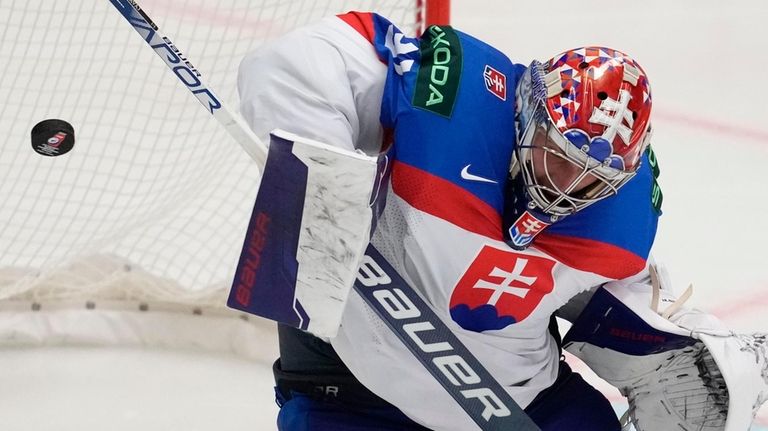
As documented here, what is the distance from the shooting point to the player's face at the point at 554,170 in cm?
183

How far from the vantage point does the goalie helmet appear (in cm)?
181

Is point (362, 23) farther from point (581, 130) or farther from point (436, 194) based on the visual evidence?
point (581, 130)

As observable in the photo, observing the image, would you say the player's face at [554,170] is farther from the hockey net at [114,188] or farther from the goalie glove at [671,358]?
the hockey net at [114,188]

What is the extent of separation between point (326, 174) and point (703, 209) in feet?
7.32

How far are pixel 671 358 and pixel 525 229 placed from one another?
50 cm

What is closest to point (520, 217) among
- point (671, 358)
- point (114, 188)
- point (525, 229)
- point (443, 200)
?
point (525, 229)

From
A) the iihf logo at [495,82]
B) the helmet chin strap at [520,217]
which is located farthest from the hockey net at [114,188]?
the helmet chin strap at [520,217]

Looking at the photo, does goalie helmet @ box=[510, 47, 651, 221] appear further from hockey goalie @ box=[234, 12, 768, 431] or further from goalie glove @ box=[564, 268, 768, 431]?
goalie glove @ box=[564, 268, 768, 431]

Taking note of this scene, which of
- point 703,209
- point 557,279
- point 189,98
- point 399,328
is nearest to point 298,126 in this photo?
point 399,328

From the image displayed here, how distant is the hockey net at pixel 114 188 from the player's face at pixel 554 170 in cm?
102

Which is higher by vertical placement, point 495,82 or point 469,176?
point 495,82

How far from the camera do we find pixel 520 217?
6.26ft

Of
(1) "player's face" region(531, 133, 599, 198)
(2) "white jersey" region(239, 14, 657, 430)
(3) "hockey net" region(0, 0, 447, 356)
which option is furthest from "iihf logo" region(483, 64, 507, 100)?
(3) "hockey net" region(0, 0, 447, 356)

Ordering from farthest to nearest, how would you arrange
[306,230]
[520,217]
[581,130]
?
[520,217] < [581,130] < [306,230]
